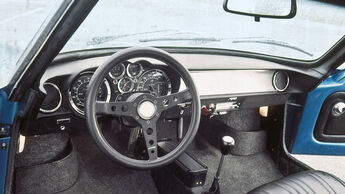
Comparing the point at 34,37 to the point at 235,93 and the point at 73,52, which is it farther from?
the point at 235,93

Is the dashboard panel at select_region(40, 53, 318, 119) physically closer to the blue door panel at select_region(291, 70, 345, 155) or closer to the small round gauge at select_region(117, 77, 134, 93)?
the small round gauge at select_region(117, 77, 134, 93)

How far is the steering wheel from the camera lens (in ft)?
5.56

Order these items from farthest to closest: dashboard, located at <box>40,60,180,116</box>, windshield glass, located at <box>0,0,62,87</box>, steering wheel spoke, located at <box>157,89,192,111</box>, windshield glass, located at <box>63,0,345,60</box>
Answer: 1. windshield glass, located at <box>63,0,345,60</box>
2. dashboard, located at <box>40,60,180,116</box>
3. steering wheel spoke, located at <box>157,89,192,111</box>
4. windshield glass, located at <box>0,0,62,87</box>

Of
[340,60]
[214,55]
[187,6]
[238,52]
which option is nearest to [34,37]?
[214,55]

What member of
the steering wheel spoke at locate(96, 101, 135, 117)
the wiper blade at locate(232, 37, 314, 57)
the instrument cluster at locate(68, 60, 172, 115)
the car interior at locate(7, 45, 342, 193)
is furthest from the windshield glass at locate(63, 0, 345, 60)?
the steering wheel spoke at locate(96, 101, 135, 117)

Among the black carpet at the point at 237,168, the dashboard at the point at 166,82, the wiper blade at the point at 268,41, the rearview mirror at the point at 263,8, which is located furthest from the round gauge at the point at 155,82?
the black carpet at the point at 237,168

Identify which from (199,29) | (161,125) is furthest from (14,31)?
(161,125)

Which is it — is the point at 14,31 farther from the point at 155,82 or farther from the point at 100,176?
the point at 100,176

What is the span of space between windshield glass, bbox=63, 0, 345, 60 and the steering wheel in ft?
1.70

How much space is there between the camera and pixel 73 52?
7.23 ft

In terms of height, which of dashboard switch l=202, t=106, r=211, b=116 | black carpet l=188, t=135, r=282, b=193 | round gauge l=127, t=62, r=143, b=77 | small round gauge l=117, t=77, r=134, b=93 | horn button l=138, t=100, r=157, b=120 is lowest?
black carpet l=188, t=135, r=282, b=193

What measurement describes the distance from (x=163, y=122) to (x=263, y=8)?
1195mm

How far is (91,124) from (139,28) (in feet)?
3.47

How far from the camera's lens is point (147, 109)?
188 centimetres
